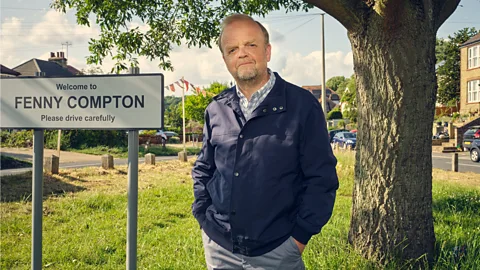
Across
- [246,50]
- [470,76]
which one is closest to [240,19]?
[246,50]

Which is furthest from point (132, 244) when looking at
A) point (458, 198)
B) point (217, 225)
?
point (458, 198)

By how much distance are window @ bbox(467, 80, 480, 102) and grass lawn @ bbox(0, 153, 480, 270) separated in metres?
32.0

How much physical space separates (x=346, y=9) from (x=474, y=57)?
3939 centimetres

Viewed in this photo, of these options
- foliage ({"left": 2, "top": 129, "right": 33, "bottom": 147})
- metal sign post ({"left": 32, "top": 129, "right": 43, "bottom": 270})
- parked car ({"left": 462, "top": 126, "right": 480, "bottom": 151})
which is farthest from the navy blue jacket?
foliage ({"left": 2, "top": 129, "right": 33, "bottom": 147})

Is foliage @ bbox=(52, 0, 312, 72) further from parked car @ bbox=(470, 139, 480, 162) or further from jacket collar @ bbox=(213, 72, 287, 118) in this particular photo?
parked car @ bbox=(470, 139, 480, 162)

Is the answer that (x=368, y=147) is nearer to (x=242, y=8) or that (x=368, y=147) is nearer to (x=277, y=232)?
(x=277, y=232)

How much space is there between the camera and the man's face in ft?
7.64

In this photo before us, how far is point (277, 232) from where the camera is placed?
218cm

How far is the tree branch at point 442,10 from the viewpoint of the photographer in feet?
14.4

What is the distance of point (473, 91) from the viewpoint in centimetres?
3809

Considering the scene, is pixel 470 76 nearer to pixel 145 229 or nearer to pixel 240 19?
pixel 145 229

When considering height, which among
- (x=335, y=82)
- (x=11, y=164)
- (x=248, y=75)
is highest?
(x=335, y=82)

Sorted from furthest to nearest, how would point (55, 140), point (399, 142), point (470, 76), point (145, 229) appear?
point (470, 76) → point (55, 140) → point (145, 229) → point (399, 142)

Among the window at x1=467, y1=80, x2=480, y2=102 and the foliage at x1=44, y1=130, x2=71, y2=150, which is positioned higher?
the window at x1=467, y1=80, x2=480, y2=102
